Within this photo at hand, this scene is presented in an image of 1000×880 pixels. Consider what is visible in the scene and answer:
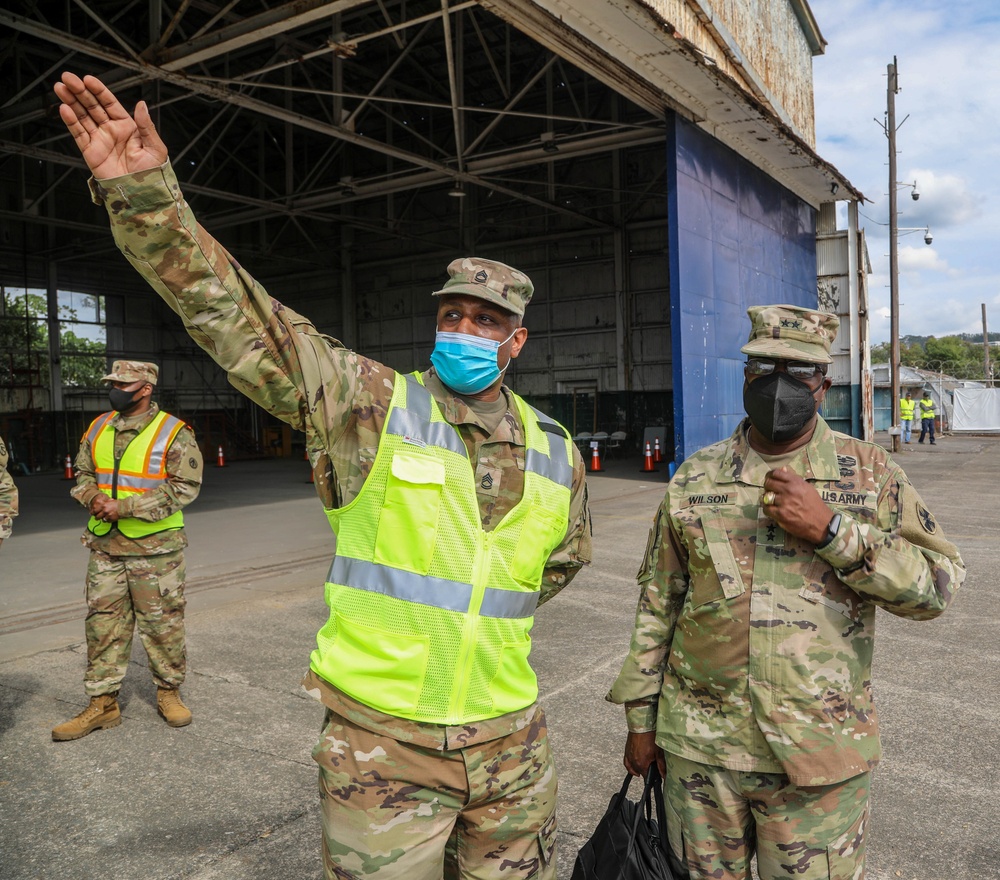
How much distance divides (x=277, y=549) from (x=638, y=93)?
30.9 feet

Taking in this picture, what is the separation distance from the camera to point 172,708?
179 inches

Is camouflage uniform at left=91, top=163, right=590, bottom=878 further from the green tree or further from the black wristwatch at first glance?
the green tree

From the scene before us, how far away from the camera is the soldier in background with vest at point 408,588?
1913 millimetres

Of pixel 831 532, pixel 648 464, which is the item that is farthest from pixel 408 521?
pixel 648 464

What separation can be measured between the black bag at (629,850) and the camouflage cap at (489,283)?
4.28ft

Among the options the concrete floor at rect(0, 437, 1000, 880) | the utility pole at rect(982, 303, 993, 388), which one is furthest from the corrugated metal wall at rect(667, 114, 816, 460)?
the utility pole at rect(982, 303, 993, 388)

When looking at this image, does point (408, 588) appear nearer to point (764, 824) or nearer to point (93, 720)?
point (764, 824)

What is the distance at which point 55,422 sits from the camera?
23641 millimetres

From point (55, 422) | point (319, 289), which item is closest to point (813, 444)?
point (55, 422)

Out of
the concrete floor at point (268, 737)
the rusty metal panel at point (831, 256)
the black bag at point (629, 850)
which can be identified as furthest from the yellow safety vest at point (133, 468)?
the rusty metal panel at point (831, 256)

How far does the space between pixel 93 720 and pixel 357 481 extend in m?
3.22

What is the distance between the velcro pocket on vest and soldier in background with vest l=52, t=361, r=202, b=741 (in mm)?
3039

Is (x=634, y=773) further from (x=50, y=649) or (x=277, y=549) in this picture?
(x=277, y=549)

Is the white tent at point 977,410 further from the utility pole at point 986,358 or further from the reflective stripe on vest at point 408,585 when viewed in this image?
the reflective stripe on vest at point 408,585
